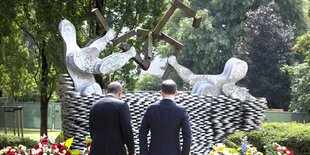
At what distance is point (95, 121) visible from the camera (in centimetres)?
758

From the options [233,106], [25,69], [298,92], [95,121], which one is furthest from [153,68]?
[95,121]

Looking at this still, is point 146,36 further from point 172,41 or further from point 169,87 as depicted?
point 169,87

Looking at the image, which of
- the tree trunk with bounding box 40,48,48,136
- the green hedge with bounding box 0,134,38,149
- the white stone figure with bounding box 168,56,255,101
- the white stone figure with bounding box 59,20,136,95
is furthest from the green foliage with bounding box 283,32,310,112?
the white stone figure with bounding box 59,20,136,95

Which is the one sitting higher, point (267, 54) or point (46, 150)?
point (267, 54)

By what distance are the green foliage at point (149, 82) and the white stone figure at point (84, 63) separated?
1430 inches

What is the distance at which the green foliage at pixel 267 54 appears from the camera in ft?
130

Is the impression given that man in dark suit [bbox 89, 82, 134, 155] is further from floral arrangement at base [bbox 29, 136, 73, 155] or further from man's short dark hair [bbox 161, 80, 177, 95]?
floral arrangement at base [bbox 29, 136, 73, 155]

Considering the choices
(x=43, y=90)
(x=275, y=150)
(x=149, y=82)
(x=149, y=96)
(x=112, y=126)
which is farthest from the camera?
(x=149, y=82)

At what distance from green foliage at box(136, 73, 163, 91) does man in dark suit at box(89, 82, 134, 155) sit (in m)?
40.2

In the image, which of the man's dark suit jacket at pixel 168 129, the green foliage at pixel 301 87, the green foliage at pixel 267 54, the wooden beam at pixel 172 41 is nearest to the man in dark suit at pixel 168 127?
the man's dark suit jacket at pixel 168 129

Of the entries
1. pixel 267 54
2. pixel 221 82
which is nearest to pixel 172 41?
pixel 221 82

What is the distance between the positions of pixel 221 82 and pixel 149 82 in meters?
35.9

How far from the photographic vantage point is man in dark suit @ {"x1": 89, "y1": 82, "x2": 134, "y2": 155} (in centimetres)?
744

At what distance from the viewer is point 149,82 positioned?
48.4m
